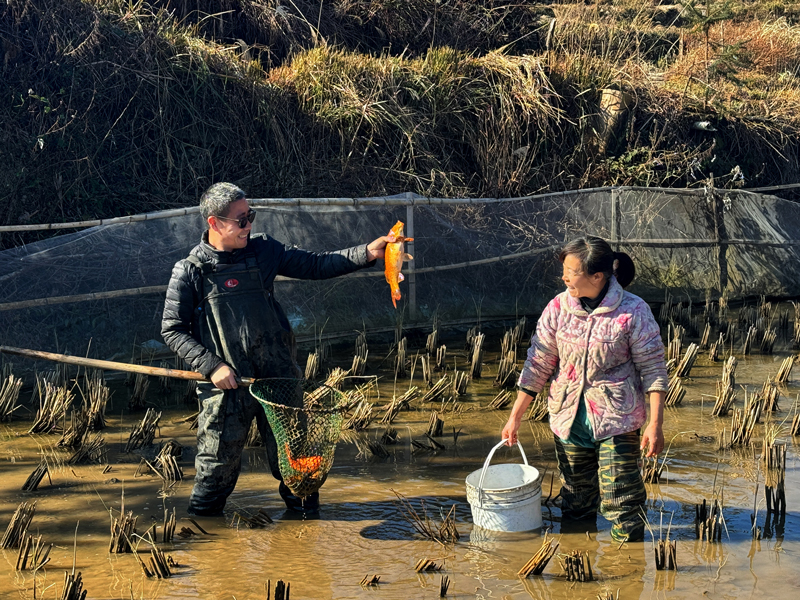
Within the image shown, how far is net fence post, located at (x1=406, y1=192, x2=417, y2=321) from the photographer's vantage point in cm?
1023

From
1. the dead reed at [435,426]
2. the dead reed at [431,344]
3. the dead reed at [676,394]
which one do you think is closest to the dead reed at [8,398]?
the dead reed at [435,426]

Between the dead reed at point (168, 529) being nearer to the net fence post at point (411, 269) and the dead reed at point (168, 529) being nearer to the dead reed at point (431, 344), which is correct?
the dead reed at point (431, 344)

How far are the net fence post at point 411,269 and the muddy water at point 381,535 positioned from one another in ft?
11.2

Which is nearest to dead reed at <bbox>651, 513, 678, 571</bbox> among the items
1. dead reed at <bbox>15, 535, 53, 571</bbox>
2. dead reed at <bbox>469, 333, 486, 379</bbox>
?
dead reed at <bbox>15, 535, 53, 571</bbox>

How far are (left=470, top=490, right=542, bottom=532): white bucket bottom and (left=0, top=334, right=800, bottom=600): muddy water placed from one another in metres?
0.08

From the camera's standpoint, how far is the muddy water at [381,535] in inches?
172

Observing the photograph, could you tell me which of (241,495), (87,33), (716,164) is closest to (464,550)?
(241,495)

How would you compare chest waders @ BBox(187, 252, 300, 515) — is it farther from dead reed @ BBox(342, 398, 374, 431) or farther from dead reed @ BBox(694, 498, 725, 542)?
dead reed @ BBox(694, 498, 725, 542)

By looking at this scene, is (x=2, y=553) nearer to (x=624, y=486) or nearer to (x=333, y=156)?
(x=624, y=486)

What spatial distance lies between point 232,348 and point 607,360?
200cm

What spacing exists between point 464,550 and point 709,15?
14489 millimetres

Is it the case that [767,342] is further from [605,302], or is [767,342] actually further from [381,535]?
[381,535]

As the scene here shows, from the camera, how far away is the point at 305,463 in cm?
495

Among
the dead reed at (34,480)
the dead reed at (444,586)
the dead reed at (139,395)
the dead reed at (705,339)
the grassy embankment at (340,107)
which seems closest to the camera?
the dead reed at (444,586)
